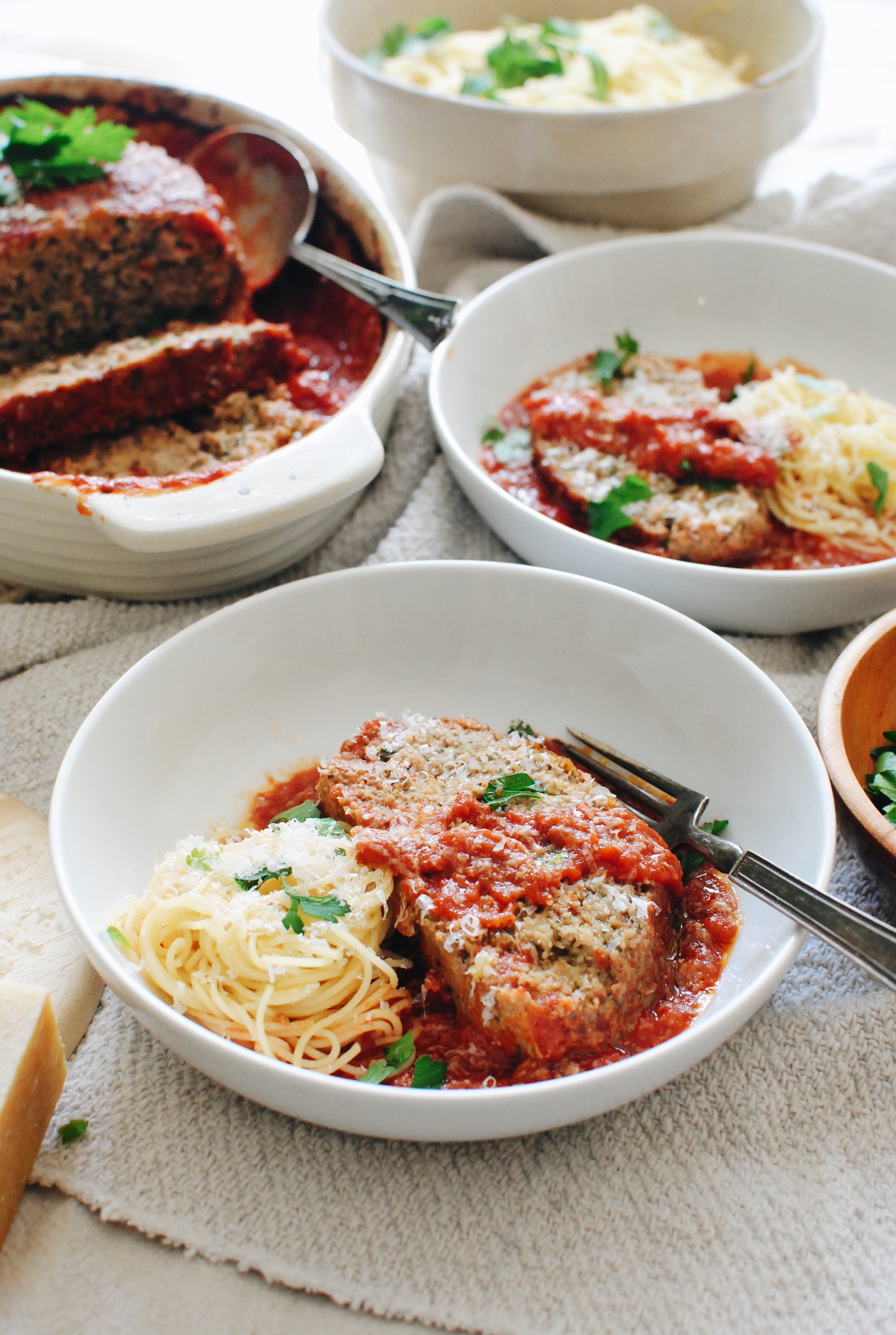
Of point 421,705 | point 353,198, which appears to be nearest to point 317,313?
point 353,198

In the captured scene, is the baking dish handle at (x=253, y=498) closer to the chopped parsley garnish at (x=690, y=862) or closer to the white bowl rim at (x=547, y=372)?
the white bowl rim at (x=547, y=372)

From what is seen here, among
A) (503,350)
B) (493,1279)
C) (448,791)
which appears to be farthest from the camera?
(503,350)

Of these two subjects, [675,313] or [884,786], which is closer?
[884,786]

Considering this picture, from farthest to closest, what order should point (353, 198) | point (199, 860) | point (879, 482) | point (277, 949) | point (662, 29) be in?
1. point (662, 29)
2. point (353, 198)
3. point (879, 482)
4. point (199, 860)
5. point (277, 949)

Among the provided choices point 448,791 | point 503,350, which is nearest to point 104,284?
point 503,350

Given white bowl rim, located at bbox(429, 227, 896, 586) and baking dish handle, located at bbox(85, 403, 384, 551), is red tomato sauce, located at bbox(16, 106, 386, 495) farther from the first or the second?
baking dish handle, located at bbox(85, 403, 384, 551)

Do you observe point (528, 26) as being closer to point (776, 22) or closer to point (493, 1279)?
point (776, 22)

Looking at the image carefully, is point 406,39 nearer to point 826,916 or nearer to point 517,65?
point 517,65
